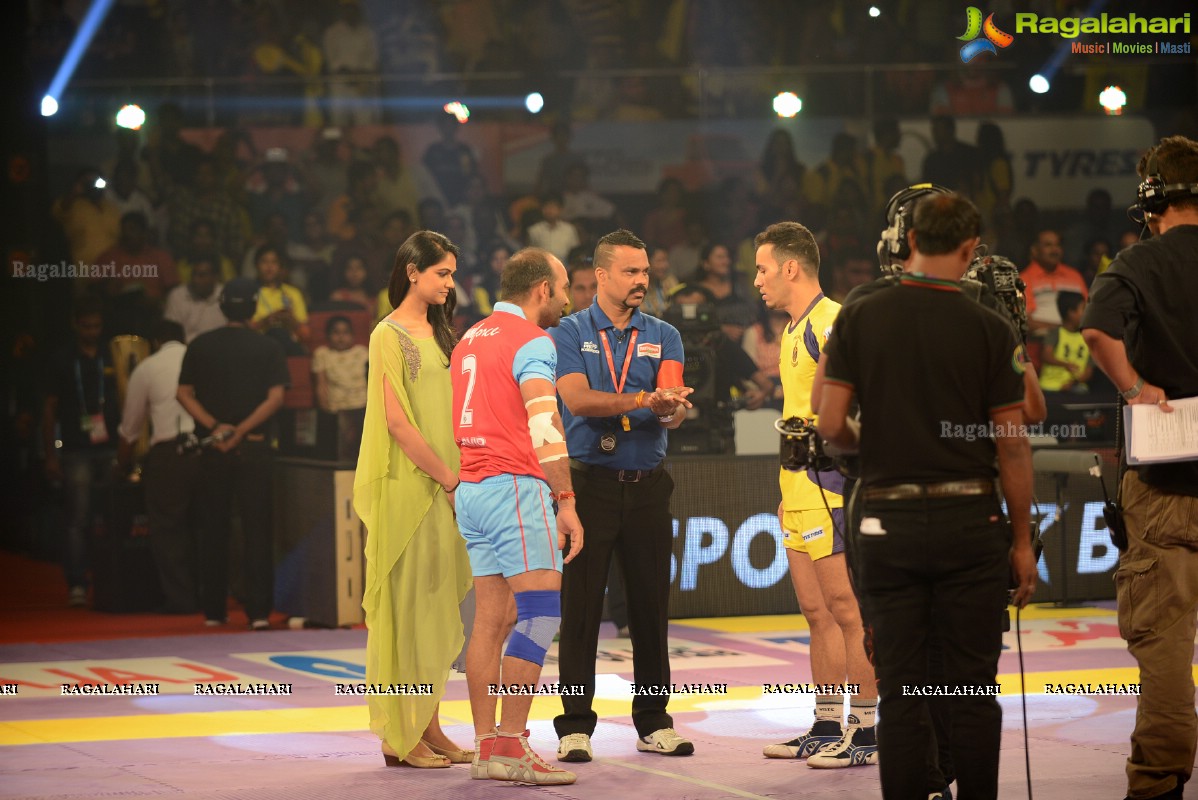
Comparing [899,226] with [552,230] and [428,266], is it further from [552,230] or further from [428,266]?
[552,230]

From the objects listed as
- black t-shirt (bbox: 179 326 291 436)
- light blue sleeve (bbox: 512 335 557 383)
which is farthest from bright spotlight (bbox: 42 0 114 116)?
light blue sleeve (bbox: 512 335 557 383)

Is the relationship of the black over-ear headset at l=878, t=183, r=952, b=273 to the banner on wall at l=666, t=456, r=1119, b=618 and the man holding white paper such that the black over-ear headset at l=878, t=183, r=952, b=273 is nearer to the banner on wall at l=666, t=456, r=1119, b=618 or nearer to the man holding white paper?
the man holding white paper

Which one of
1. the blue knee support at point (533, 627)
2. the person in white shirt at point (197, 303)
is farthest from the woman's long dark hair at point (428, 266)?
the person in white shirt at point (197, 303)

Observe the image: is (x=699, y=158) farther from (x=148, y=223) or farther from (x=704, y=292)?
(x=148, y=223)

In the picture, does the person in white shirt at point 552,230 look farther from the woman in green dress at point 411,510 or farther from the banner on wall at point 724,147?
the woman in green dress at point 411,510

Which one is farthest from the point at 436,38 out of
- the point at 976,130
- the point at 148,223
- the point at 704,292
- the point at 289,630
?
the point at 289,630

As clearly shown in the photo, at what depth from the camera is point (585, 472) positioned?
21.1ft

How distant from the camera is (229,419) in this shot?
10312mm

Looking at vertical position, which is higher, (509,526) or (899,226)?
(899,226)

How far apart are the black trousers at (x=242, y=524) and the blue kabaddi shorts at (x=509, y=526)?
4503 mm

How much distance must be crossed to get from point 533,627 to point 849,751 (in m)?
1.38

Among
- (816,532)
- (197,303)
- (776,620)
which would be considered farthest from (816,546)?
(197,303)

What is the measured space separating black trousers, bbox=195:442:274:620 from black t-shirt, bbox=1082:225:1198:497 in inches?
253

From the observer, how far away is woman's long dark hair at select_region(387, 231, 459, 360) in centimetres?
615
